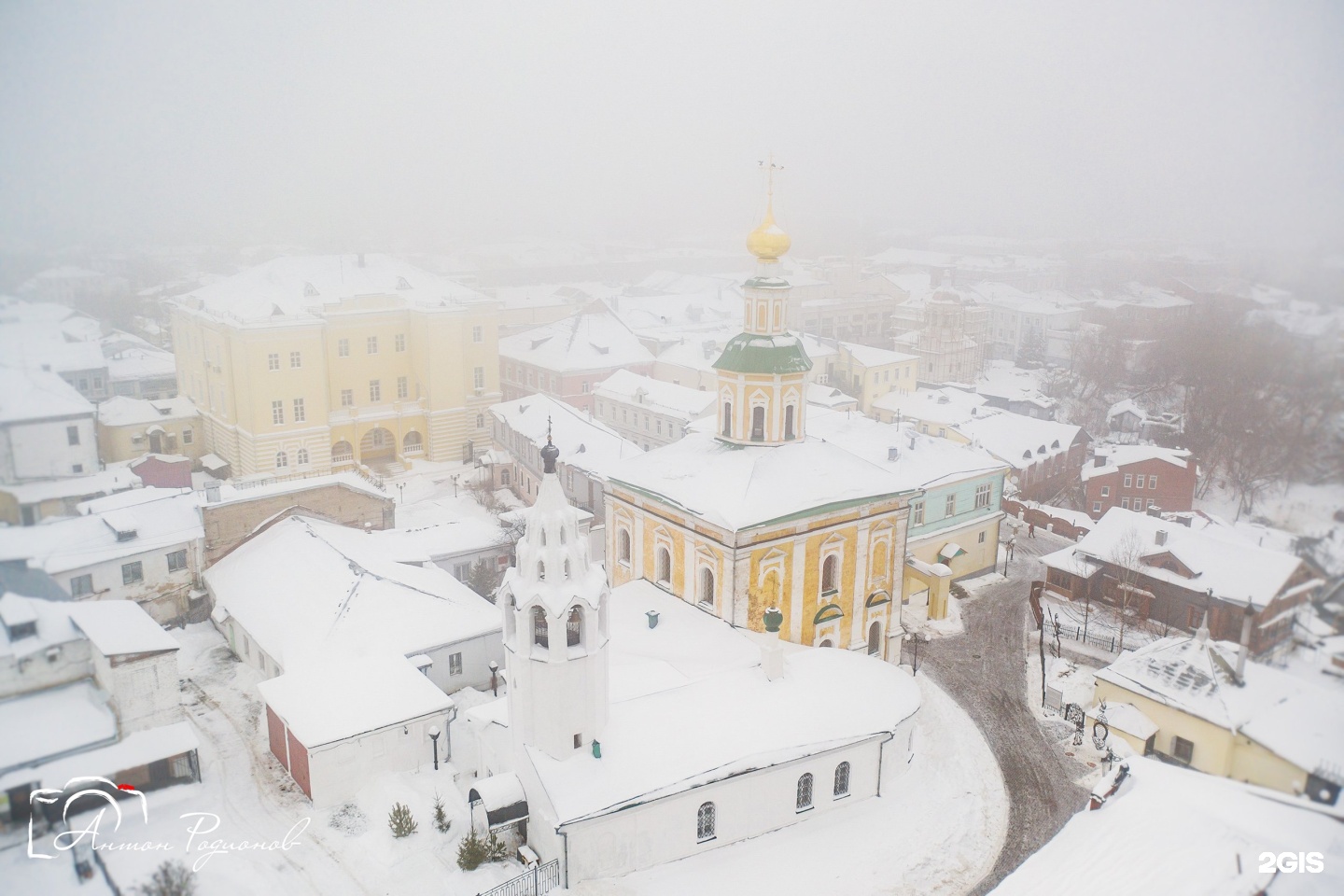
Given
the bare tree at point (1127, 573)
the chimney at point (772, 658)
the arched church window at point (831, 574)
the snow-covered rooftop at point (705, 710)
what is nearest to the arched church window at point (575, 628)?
the snow-covered rooftop at point (705, 710)

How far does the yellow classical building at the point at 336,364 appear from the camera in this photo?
1235 inches

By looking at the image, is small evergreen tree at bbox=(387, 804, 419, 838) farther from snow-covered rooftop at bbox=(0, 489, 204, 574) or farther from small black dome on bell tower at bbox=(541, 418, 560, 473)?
small black dome on bell tower at bbox=(541, 418, 560, 473)

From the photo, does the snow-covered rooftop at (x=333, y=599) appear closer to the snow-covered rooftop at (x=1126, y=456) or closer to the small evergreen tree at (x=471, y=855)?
the small evergreen tree at (x=471, y=855)

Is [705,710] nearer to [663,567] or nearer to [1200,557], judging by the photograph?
[663,567]

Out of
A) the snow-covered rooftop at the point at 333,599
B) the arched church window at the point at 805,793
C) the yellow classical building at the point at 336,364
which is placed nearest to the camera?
the arched church window at the point at 805,793

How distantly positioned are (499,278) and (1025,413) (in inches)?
1729

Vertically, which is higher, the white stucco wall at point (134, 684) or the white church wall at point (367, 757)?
A: the white stucco wall at point (134, 684)

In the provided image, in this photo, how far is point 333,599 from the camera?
19453mm

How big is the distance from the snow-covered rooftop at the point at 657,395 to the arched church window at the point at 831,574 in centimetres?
1724

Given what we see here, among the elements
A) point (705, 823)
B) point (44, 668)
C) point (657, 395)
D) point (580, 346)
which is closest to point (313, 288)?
point (580, 346)

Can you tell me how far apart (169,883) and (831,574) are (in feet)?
43.5

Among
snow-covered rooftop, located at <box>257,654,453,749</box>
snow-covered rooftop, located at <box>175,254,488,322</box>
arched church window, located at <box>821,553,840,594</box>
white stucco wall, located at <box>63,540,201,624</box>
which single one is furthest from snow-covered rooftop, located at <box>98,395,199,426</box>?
arched church window, located at <box>821,553,840,594</box>

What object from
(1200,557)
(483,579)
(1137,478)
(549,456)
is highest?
(549,456)

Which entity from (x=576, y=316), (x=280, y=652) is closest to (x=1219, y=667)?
(x=280, y=652)
